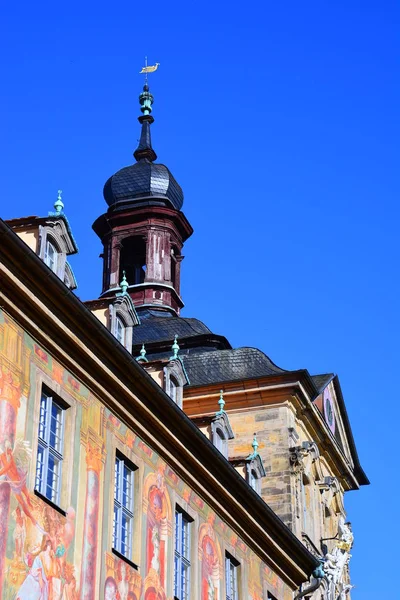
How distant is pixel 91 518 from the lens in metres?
20.7

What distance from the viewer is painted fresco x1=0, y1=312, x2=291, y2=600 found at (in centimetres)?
1845

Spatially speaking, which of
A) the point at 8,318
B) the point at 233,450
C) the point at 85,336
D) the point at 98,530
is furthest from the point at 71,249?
the point at 233,450

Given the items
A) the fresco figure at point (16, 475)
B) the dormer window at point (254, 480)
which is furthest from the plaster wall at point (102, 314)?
the dormer window at point (254, 480)

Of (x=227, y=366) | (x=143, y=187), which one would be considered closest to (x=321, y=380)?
(x=227, y=366)

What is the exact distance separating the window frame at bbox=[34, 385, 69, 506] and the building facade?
0.9 inches

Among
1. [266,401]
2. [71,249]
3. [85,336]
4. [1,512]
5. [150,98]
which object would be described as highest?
[150,98]

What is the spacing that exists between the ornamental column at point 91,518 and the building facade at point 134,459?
28 mm

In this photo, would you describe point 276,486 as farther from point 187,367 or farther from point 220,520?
point 220,520

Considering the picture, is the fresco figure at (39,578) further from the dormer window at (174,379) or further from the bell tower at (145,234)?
the bell tower at (145,234)

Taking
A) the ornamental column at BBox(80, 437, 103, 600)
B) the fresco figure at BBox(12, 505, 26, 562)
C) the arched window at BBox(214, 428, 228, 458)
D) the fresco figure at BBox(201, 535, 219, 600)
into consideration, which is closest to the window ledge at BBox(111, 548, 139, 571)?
the ornamental column at BBox(80, 437, 103, 600)

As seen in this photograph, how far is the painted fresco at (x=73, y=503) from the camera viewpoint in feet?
60.5

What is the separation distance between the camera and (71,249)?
883 inches

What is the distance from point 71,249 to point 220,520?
24.8ft

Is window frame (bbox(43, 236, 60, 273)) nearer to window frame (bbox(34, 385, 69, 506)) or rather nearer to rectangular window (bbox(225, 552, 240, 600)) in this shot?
window frame (bbox(34, 385, 69, 506))
